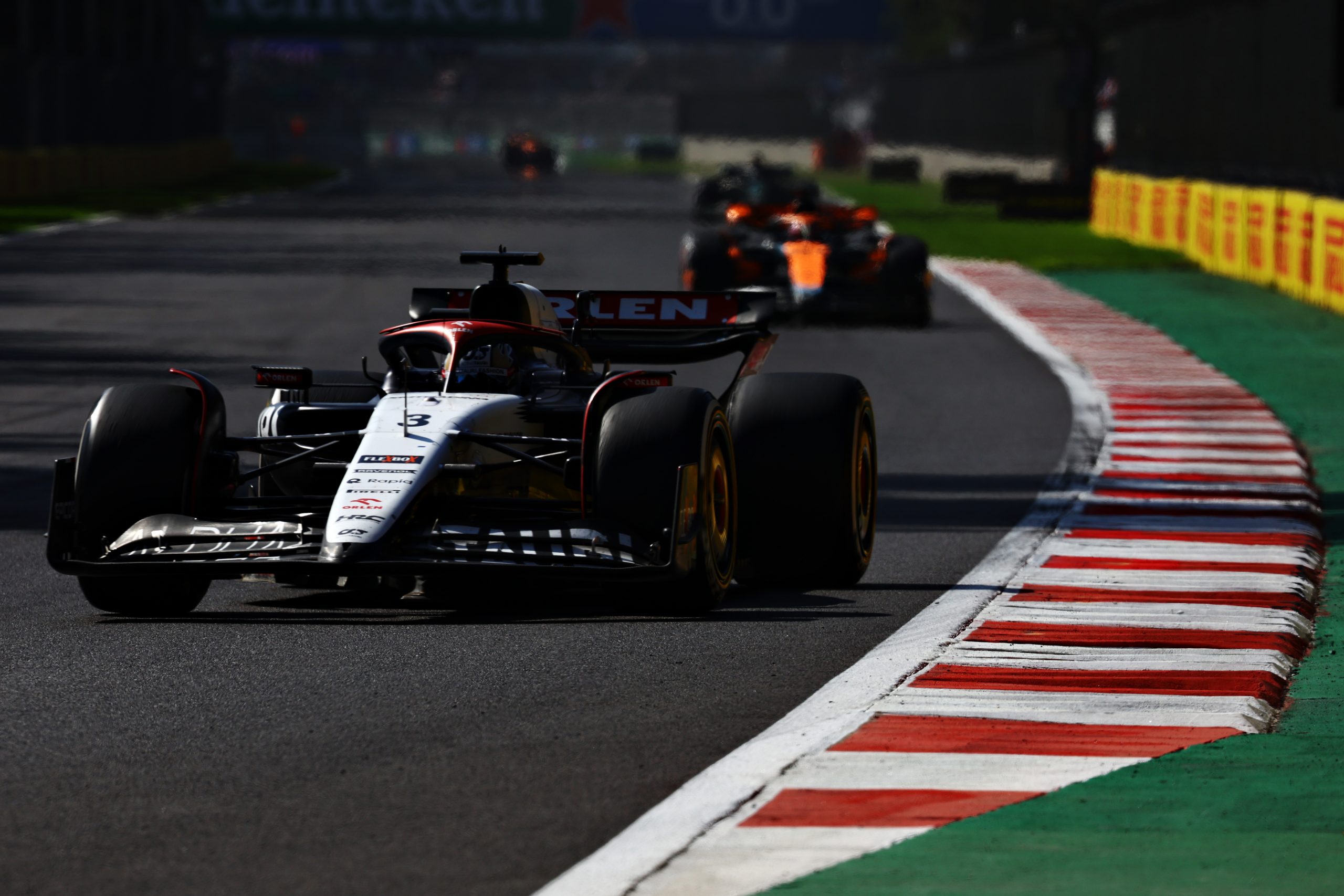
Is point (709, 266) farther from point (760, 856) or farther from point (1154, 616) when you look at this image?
point (760, 856)

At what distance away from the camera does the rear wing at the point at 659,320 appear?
11.0m

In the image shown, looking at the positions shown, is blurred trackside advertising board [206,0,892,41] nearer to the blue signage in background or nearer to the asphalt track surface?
the blue signage in background

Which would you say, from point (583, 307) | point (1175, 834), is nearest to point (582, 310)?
point (583, 307)

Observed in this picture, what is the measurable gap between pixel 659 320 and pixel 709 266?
13.1 meters

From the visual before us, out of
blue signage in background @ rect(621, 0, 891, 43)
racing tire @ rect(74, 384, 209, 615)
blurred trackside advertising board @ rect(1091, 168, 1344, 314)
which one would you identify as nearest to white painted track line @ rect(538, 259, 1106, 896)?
racing tire @ rect(74, 384, 209, 615)

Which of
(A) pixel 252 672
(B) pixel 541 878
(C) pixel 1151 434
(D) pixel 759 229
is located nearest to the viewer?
(B) pixel 541 878

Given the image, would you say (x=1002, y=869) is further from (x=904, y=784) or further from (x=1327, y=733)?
(x=1327, y=733)

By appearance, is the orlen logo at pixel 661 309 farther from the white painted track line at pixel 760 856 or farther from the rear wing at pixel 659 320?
the white painted track line at pixel 760 856

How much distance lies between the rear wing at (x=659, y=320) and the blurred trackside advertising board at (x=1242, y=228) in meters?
14.6

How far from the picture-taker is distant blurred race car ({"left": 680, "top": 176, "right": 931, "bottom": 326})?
24.4m

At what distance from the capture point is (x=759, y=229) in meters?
26.0

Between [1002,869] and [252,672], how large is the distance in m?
3.06

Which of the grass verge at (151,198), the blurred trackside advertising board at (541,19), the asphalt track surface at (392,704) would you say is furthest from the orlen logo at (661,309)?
the blurred trackside advertising board at (541,19)

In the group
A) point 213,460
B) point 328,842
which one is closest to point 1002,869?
point 328,842
